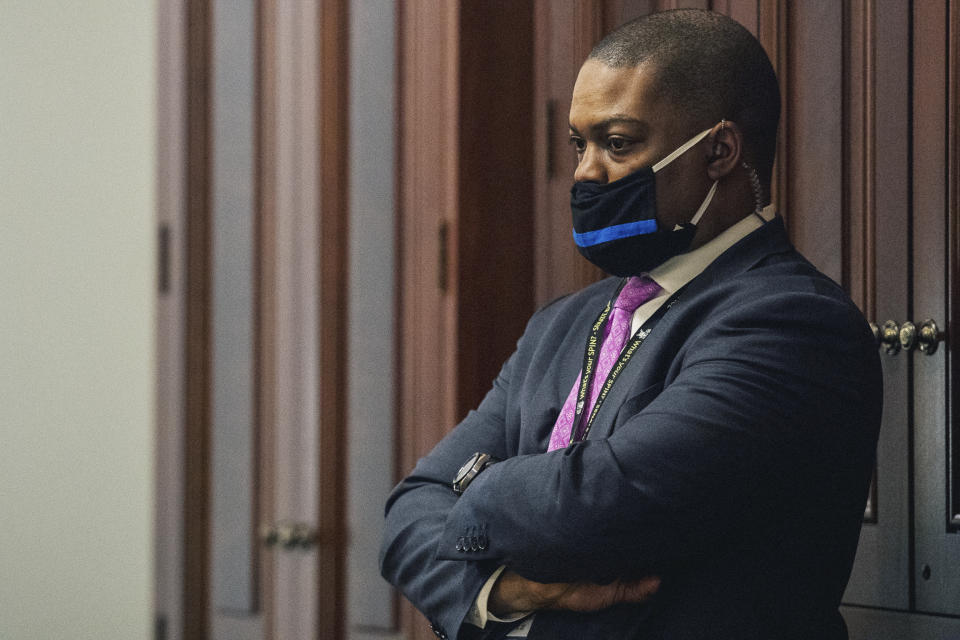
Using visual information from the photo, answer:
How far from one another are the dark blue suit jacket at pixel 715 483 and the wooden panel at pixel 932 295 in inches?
17.5

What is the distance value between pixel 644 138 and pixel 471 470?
50 cm

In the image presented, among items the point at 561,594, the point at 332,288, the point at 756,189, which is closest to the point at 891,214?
the point at 756,189

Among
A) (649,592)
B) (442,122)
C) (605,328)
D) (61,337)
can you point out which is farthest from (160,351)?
(649,592)

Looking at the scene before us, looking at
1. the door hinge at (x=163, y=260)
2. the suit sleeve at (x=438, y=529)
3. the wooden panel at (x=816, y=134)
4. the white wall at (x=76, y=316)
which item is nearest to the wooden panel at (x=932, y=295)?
the wooden panel at (x=816, y=134)

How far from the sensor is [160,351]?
2789mm

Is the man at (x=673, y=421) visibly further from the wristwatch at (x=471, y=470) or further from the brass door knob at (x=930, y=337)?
the brass door knob at (x=930, y=337)

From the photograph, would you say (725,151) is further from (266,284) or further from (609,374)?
(266,284)

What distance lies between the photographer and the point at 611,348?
1.54m

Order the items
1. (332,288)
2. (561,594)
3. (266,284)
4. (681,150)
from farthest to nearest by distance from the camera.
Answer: (266,284) < (332,288) < (681,150) < (561,594)

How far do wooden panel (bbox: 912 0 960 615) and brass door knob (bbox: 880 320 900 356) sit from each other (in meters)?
0.03

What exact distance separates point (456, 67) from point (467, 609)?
3.73 feet

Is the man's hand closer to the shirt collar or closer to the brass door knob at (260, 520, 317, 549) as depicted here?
the shirt collar

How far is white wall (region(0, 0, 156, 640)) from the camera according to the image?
3.32 m

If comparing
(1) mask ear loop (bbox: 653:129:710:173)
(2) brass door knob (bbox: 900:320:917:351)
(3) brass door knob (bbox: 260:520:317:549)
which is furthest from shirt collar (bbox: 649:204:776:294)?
(3) brass door knob (bbox: 260:520:317:549)
